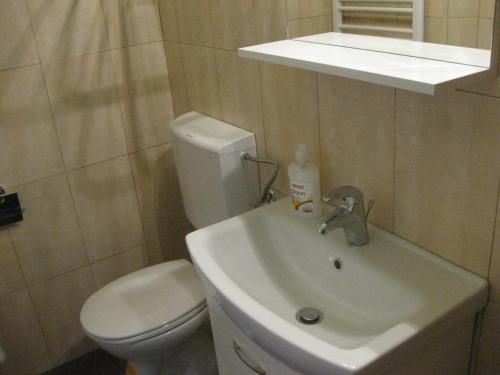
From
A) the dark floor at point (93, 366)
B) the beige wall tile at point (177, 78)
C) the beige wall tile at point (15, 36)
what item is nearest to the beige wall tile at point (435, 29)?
the beige wall tile at point (177, 78)

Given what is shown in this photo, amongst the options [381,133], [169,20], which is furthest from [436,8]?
[169,20]

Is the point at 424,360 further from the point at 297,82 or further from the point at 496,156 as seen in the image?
the point at 297,82

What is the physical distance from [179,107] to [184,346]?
35.1 inches

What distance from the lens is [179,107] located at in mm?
2057

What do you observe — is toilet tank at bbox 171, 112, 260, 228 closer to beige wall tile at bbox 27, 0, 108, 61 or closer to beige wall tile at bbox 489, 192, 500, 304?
beige wall tile at bbox 27, 0, 108, 61

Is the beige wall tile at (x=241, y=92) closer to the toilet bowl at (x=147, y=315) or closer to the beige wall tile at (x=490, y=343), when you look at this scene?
the toilet bowl at (x=147, y=315)

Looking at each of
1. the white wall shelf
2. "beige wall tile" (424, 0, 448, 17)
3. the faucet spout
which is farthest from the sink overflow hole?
"beige wall tile" (424, 0, 448, 17)

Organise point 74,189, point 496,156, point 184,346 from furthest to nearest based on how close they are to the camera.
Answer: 1. point 74,189
2. point 184,346
3. point 496,156

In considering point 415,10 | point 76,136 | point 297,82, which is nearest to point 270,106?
point 297,82

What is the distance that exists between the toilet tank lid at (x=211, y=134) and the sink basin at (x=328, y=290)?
0.78 feet

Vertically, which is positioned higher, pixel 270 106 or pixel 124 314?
pixel 270 106

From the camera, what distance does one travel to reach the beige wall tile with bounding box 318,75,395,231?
1.17 metres

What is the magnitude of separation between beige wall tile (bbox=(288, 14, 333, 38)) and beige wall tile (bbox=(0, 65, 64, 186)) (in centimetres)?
97

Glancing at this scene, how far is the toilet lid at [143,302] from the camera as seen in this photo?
169 centimetres
